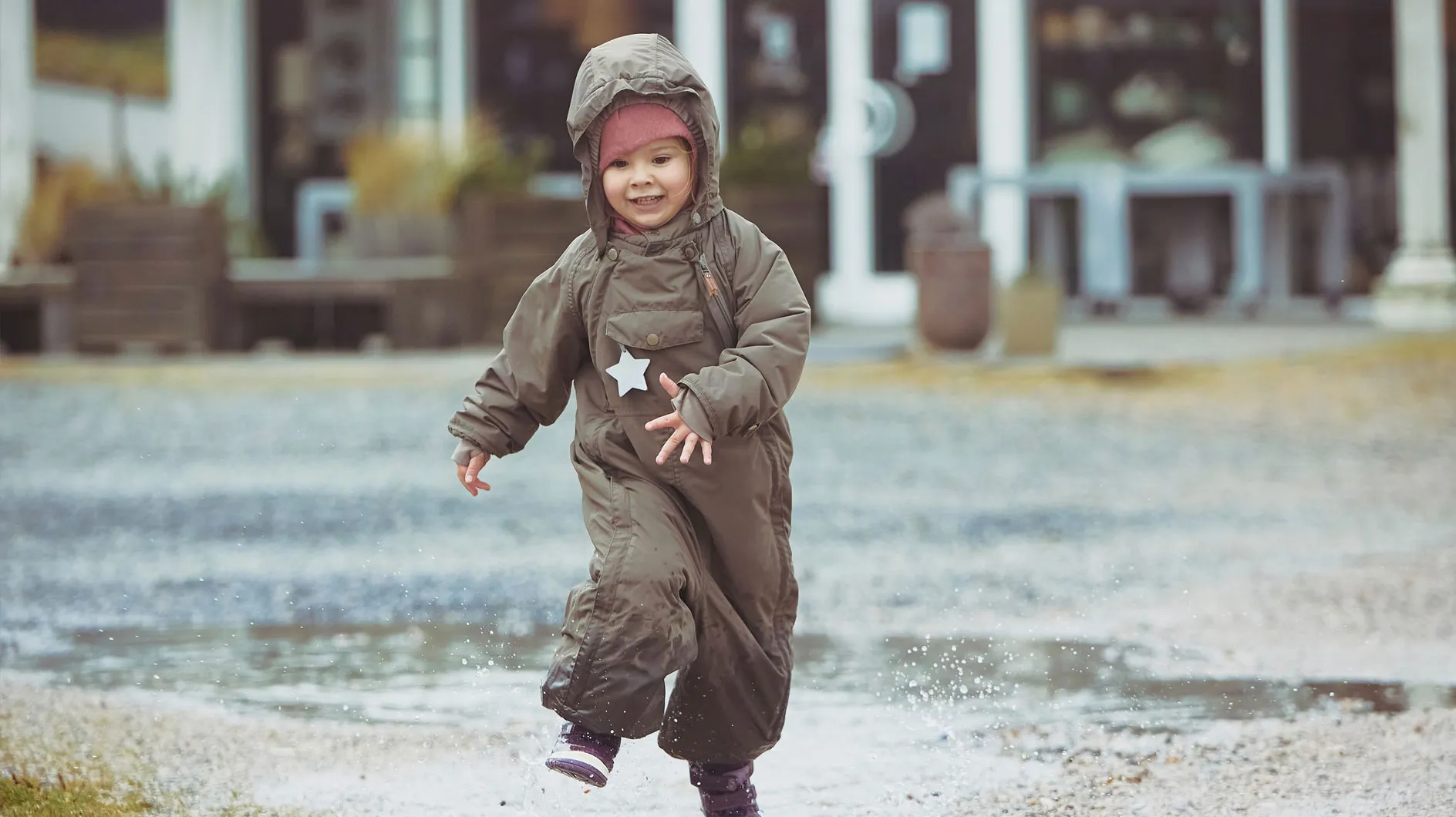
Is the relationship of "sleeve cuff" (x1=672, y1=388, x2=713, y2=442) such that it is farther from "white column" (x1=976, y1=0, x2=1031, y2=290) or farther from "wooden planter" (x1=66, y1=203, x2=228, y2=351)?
"white column" (x1=976, y1=0, x2=1031, y2=290)

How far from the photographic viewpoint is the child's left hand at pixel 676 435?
3607 mm

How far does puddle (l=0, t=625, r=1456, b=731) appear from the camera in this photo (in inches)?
199

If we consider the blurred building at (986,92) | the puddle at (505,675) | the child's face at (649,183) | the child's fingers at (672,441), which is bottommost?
the puddle at (505,675)

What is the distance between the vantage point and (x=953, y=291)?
12742 mm

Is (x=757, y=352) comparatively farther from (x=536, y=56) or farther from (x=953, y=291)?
(x=536, y=56)

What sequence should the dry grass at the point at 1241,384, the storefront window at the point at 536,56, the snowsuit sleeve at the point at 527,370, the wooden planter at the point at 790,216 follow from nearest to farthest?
1. the snowsuit sleeve at the point at 527,370
2. the dry grass at the point at 1241,384
3. the wooden planter at the point at 790,216
4. the storefront window at the point at 536,56

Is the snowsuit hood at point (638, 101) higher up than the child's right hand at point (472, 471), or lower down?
higher up

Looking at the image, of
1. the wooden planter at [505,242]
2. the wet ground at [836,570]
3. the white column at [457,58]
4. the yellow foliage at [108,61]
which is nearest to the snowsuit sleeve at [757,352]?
the wet ground at [836,570]

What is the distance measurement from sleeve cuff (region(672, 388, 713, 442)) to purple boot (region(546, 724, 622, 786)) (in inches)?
21.0

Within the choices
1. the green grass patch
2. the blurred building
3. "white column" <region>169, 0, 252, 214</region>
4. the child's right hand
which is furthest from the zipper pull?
"white column" <region>169, 0, 252, 214</region>

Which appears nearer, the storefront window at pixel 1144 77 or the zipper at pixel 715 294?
the zipper at pixel 715 294

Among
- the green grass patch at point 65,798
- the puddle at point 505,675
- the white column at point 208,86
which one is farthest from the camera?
the white column at point 208,86

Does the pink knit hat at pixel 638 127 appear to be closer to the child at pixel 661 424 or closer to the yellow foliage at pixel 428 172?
the child at pixel 661 424

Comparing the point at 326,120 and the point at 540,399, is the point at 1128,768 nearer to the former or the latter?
the point at 540,399
